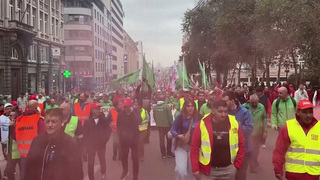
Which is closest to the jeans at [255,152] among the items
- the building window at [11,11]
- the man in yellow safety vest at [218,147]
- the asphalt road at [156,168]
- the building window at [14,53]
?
the asphalt road at [156,168]

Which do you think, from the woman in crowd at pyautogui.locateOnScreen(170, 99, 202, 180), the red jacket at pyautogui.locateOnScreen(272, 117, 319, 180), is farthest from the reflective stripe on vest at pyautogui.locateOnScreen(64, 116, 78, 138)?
the red jacket at pyautogui.locateOnScreen(272, 117, 319, 180)

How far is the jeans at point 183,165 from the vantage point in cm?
568

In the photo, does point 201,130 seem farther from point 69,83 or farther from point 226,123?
point 69,83

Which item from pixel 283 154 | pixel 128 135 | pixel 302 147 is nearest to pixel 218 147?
pixel 283 154

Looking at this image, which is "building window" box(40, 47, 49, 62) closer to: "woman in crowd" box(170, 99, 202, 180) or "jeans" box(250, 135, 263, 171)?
"jeans" box(250, 135, 263, 171)

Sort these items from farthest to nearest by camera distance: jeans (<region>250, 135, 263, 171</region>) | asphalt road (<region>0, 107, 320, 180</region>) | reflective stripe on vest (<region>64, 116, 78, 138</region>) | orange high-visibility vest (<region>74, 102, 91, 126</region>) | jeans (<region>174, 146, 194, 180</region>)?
orange high-visibility vest (<region>74, 102, 91, 126</region>) < jeans (<region>250, 135, 263, 171</region>) < asphalt road (<region>0, 107, 320, 180</region>) < reflective stripe on vest (<region>64, 116, 78, 138</region>) < jeans (<region>174, 146, 194, 180</region>)

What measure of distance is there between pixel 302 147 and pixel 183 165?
1.96 m

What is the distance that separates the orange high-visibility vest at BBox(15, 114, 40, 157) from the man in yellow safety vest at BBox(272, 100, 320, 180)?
3.22m

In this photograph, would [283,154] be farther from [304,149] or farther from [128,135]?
[128,135]

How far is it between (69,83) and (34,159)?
148 feet

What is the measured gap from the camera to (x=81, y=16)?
68.0 m

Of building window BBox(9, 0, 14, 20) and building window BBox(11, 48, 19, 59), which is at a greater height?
building window BBox(9, 0, 14, 20)

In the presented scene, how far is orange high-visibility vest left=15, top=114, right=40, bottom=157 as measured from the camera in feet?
18.0

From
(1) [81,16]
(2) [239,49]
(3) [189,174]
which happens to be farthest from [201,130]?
(1) [81,16]
